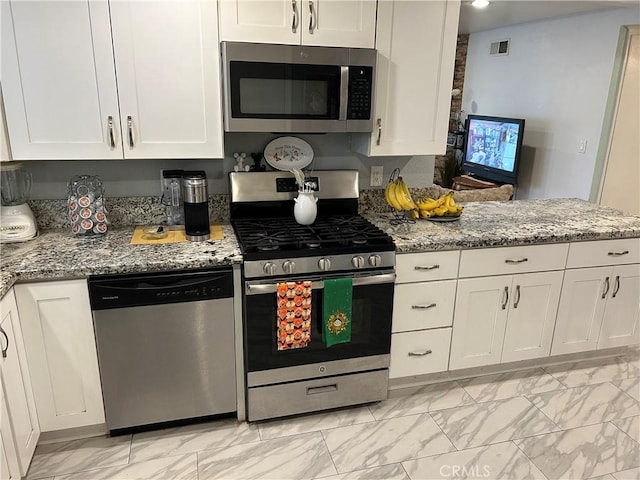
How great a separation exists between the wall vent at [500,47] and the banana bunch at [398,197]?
14.5 ft

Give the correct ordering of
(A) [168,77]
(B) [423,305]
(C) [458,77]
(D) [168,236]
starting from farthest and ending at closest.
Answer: (C) [458,77] < (B) [423,305] < (D) [168,236] < (A) [168,77]

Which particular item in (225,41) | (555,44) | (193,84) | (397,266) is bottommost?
(397,266)

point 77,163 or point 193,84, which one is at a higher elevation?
point 193,84

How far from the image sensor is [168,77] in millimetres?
2172

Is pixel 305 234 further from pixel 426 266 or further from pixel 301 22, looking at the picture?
pixel 301 22

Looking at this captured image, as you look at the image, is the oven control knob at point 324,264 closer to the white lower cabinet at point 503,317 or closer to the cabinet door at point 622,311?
the white lower cabinet at point 503,317

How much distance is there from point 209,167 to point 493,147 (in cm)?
457

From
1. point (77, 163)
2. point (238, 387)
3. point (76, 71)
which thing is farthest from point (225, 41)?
point (238, 387)

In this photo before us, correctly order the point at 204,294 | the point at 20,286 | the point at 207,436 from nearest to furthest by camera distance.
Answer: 1. the point at 20,286
2. the point at 204,294
3. the point at 207,436

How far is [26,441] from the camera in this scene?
1.96 m

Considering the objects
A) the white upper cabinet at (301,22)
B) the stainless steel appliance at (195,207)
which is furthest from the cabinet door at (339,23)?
the stainless steel appliance at (195,207)

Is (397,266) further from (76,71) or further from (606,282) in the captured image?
(76,71)

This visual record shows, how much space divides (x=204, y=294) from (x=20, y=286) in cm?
73

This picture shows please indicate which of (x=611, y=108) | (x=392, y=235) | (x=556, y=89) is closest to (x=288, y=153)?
(x=392, y=235)
